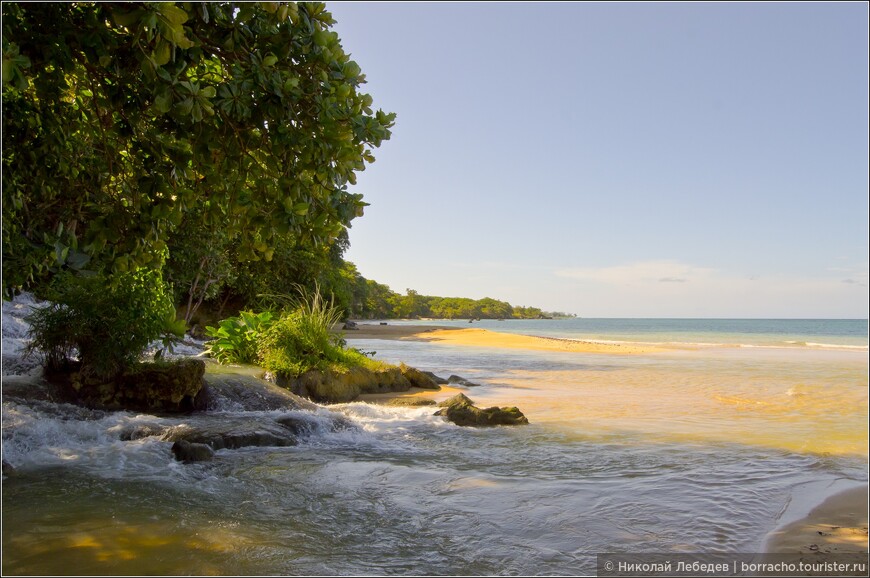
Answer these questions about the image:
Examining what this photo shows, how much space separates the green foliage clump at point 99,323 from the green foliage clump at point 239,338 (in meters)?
3.88

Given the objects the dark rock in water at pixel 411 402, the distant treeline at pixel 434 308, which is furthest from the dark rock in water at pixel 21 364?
the distant treeline at pixel 434 308

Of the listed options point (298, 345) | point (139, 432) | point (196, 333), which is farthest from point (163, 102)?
point (196, 333)

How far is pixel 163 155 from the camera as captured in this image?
4.57 m

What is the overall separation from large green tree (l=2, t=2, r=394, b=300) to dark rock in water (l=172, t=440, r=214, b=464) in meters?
2.55

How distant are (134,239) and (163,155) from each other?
0.62 m

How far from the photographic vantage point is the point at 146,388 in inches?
355

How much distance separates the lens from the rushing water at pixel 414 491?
4395 millimetres

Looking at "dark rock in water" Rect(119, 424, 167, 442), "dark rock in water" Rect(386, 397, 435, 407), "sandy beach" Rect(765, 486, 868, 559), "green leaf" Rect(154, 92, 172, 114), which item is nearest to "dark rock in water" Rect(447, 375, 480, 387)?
"dark rock in water" Rect(386, 397, 435, 407)

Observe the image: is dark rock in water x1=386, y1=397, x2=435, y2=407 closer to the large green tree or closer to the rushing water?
the rushing water

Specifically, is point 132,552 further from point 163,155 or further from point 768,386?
point 768,386

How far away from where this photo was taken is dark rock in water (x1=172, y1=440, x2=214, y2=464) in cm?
676

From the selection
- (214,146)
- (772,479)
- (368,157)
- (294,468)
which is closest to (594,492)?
(772,479)

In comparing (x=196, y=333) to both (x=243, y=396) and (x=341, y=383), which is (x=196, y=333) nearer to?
(x=341, y=383)

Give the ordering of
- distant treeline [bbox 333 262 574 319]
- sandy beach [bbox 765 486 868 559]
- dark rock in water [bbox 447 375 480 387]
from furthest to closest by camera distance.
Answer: distant treeline [bbox 333 262 574 319]
dark rock in water [bbox 447 375 480 387]
sandy beach [bbox 765 486 868 559]
